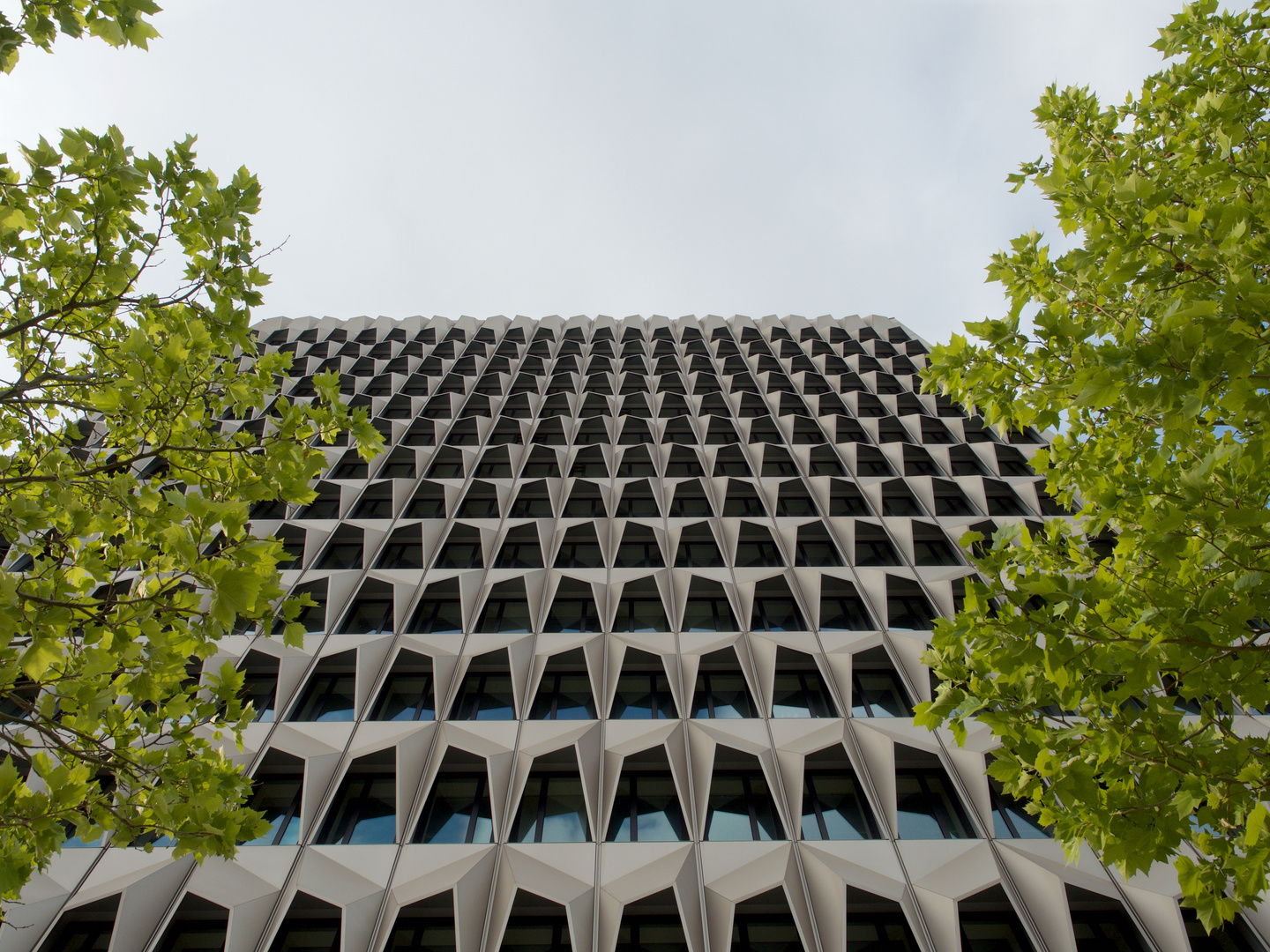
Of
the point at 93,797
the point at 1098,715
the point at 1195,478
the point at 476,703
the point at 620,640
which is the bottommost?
the point at 93,797

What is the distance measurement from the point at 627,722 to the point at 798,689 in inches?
146

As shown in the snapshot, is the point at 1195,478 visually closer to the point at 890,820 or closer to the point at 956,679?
the point at 956,679

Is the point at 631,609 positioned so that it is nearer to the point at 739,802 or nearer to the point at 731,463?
the point at 739,802

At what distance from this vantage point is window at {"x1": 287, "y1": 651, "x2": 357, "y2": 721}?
1205cm

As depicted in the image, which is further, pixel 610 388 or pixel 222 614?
pixel 610 388

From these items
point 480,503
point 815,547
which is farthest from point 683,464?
point 480,503

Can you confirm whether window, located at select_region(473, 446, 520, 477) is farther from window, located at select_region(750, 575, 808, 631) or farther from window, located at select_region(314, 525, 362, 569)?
window, located at select_region(750, 575, 808, 631)

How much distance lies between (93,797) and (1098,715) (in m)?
8.18

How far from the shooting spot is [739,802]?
10.6 metres

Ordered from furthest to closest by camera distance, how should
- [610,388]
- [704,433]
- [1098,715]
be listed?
[610,388], [704,433], [1098,715]

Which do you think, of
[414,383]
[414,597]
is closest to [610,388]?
[414,383]

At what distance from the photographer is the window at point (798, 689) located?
12.0m

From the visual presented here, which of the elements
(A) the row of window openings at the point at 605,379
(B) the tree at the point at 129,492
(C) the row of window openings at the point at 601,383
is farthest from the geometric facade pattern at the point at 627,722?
(B) the tree at the point at 129,492

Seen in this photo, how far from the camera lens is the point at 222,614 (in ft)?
13.5
